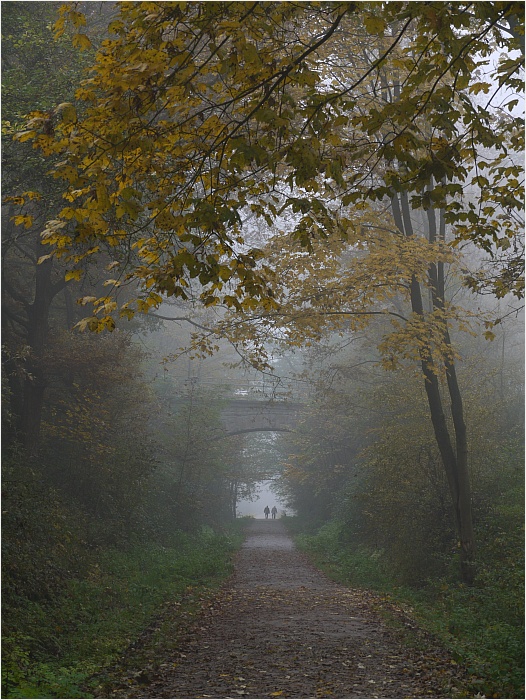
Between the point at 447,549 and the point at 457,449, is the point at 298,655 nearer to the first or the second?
the point at 457,449

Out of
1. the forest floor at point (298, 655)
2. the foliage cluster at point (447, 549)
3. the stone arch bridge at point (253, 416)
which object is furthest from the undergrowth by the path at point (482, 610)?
the stone arch bridge at point (253, 416)

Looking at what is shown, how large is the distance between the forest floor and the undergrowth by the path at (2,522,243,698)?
410mm

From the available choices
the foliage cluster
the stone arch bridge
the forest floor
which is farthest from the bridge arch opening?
the forest floor

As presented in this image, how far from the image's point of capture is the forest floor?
5.92 meters

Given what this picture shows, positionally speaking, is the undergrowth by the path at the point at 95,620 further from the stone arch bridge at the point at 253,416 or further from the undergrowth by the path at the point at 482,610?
the stone arch bridge at the point at 253,416

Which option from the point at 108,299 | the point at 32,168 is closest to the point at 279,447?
the point at 32,168

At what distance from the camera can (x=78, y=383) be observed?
15414mm

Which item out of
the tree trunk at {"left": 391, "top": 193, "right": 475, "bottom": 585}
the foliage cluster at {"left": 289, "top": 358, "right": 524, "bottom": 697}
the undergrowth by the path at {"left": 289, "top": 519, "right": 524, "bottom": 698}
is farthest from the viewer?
the tree trunk at {"left": 391, "top": 193, "right": 475, "bottom": 585}

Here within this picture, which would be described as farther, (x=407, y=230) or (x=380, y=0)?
(x=407, y=230)

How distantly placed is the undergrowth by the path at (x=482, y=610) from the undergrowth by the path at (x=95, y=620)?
11.1 ft

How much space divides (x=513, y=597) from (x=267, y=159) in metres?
6.47

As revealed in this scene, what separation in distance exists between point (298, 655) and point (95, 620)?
2847 millimetres

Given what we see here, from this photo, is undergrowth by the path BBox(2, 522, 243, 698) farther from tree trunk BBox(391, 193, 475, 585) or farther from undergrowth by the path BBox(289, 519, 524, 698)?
tree trunk BBox(391, 193, 475, 585)

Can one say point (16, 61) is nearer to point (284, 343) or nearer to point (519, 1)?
point (284, 343)
